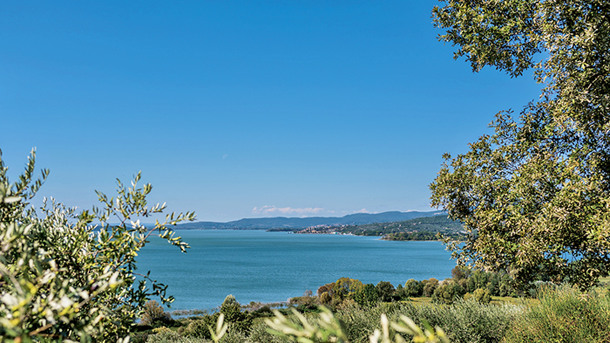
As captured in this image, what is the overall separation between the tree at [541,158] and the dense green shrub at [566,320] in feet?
2.94

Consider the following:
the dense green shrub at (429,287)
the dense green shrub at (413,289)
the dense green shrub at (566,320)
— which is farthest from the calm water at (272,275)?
the dense green shrub at (566,320)

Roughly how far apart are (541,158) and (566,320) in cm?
307

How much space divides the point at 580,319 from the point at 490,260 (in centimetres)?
198

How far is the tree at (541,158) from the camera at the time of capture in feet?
19.0

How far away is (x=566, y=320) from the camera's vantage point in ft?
24.0

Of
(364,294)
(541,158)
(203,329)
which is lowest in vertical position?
(364,294)

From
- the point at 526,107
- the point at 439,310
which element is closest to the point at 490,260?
the point at 439,310

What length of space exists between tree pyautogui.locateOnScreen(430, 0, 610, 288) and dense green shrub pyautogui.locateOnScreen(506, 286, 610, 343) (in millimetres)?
895

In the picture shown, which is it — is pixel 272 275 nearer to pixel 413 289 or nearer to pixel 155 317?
pixel 413 289

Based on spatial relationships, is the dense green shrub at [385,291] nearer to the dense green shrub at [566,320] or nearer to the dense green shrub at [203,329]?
the dense green shrub at [203,329]

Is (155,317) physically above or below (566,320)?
below

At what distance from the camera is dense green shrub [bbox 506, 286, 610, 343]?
→ 23.1 ft

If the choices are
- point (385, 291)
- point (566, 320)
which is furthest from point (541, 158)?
point (385, 291)

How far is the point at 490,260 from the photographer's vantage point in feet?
23.2
